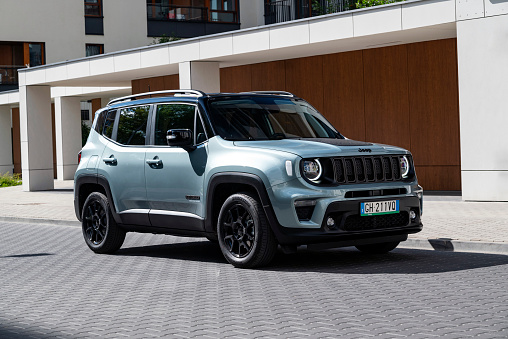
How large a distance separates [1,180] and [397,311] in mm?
30722

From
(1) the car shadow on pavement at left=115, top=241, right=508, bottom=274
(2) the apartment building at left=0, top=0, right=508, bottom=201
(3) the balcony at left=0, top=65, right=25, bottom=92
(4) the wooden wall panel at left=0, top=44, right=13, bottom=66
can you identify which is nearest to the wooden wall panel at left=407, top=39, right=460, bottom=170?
(2) the apartment building at left=0, top=0, right=508, bottom=201

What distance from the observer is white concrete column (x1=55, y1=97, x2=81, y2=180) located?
37188mm

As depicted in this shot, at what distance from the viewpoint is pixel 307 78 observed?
22672mm

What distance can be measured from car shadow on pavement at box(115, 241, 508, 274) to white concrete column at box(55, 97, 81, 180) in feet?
86.4

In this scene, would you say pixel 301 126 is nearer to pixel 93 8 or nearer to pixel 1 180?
pixel 1 180

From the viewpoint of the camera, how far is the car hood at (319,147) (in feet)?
29.6

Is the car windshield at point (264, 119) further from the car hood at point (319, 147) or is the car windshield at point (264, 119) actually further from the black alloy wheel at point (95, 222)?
the black alloy wheel at point (95, 222)

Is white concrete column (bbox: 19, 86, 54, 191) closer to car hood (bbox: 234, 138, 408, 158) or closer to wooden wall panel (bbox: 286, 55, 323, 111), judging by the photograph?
wooden wall panel (bbox: 286, 55, 323, 111)

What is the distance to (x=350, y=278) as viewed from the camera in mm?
8570

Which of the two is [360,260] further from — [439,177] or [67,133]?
[67,133]

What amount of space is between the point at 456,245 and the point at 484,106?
6.60m

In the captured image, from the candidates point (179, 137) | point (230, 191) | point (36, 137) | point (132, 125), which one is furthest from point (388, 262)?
point (36, 137)

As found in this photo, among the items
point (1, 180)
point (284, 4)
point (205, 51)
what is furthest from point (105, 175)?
point (284, 4)

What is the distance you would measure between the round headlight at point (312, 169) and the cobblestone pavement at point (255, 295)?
3.28 ft
